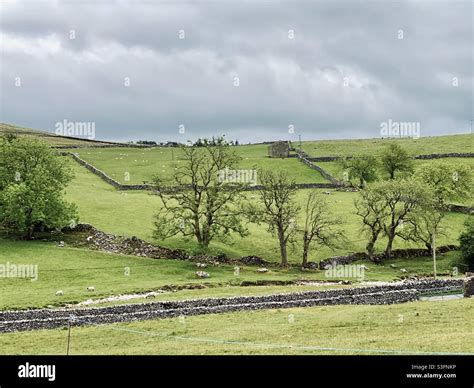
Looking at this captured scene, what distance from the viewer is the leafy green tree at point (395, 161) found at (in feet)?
319

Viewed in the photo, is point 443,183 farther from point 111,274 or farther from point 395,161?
point 111,274

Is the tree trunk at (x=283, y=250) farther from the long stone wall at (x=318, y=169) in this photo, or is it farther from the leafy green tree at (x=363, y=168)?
the leafy green tree at (x=363, y=168)

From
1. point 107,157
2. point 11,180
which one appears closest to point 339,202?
point 11,180

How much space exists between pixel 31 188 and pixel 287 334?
1594 inches

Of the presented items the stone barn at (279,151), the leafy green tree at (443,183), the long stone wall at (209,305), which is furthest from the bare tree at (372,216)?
the stone barn at (279,151)

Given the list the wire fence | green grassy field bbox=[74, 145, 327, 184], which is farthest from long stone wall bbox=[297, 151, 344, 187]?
the wire fence

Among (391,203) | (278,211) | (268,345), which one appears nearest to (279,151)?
(391,203)

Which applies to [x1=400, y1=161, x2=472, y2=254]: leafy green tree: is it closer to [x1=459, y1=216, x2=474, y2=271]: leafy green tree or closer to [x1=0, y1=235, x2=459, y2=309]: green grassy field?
[x1=459, y1=216, x2=474, y2=271]: leafy green tree

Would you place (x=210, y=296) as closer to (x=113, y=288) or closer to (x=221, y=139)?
(x=113, y=288)

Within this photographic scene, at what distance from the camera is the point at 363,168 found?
97.0m

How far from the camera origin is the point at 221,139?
66.2 m

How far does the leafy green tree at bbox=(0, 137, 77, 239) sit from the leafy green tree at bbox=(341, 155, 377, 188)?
1845 inches
